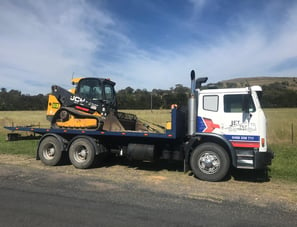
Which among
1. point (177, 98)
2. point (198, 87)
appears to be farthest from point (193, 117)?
point (177, 98)

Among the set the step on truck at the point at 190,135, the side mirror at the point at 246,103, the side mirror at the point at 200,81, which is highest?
the side mirror at the point at 200,81

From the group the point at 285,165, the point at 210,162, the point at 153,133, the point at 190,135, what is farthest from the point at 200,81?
the point at 285,165

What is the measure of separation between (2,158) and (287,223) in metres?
10.4

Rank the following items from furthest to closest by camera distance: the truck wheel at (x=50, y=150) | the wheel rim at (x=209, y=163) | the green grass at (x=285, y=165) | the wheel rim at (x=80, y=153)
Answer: the truck wheel at (x=50, y=150) < the wheel rim at (x=80, y=153) < the green grass at (x=285, y=165) < the wheel rim at (x=209, y=163)

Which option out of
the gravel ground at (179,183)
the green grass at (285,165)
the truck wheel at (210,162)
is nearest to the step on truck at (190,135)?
the truck wheel at (210,162)

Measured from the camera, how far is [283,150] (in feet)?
42.3

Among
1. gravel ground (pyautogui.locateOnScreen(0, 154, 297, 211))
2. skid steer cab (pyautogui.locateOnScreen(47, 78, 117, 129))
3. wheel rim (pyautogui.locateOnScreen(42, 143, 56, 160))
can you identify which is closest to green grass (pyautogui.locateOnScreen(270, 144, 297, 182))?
gravel ground (pyautogui.locateOnScreen(0, 154, 297, 211))

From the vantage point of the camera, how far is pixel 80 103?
10141mm

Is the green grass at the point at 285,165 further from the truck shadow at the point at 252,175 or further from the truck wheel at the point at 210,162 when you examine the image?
the truck wheel at the point at 210,162

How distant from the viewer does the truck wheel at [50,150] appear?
32.2ft

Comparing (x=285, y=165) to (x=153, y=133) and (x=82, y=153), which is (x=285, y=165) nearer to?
(x=153, y=133)

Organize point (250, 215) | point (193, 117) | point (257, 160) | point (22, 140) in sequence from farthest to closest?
point (22, 140) → point (193, 117) → point (257, 160) → point (250, 215)

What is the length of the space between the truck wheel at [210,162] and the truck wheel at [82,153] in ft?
11.4

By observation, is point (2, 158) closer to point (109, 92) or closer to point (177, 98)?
point (109, 92)
